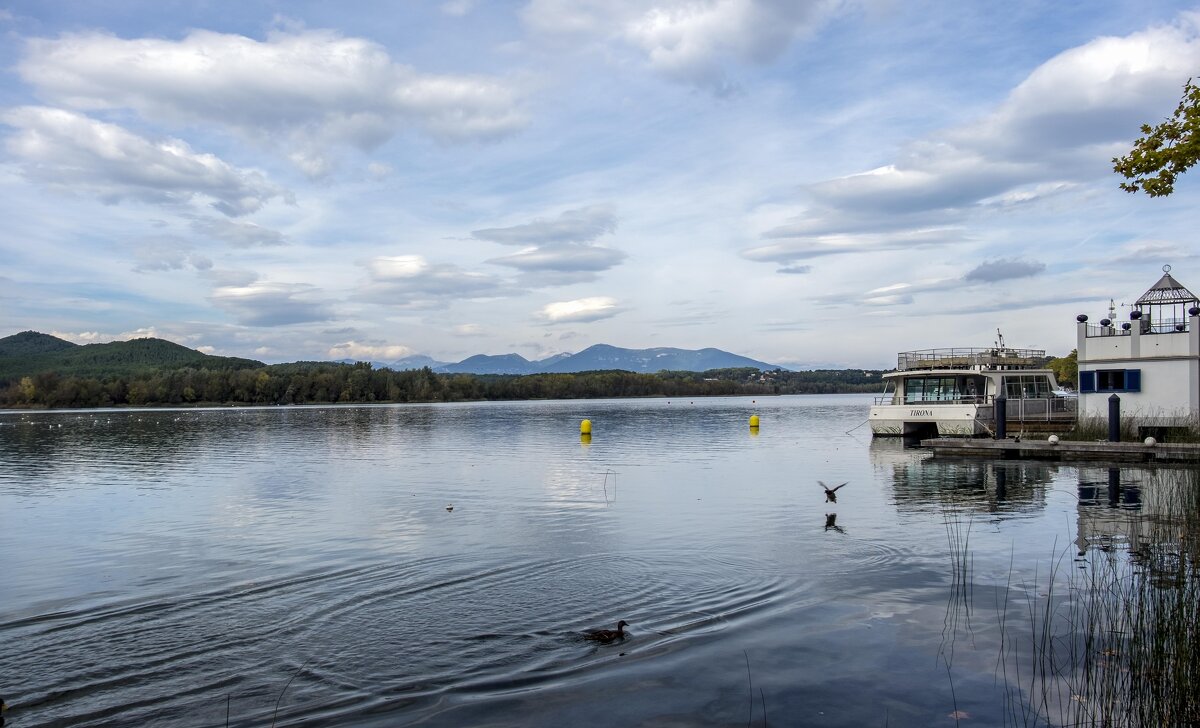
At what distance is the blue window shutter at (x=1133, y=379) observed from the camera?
34556 millimetres

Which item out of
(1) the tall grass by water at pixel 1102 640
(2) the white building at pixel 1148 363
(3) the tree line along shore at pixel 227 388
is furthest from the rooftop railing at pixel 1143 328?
(3) the tree line along shore at pixel 227 388

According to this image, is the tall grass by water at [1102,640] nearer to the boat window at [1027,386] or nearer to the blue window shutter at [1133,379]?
the blue window shutter at [1133,379]

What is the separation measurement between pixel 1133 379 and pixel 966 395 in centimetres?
1294

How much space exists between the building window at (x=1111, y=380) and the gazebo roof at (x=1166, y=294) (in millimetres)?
3419

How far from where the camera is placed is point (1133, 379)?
34656 millimetres

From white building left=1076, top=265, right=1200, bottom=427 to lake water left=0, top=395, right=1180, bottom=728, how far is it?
24.0 feet

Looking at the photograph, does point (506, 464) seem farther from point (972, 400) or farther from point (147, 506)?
point (972, 400)

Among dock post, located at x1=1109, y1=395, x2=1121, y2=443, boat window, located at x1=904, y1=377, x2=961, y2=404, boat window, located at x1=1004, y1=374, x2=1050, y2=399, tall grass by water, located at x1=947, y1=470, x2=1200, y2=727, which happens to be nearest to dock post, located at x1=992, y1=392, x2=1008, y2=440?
dock post, located at x1=1109, y1=395, x2=1121, y2=443

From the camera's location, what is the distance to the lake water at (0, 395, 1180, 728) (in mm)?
8797

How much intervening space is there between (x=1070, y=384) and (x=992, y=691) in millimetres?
130357

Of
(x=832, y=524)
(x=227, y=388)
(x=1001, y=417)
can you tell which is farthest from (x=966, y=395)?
(x=227, y=388)

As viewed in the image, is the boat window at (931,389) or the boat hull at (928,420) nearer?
the boat hull at (928,420)

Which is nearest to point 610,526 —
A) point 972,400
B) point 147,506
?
point 147,506

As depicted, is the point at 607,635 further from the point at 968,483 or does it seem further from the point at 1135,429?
the point at 1135,429
